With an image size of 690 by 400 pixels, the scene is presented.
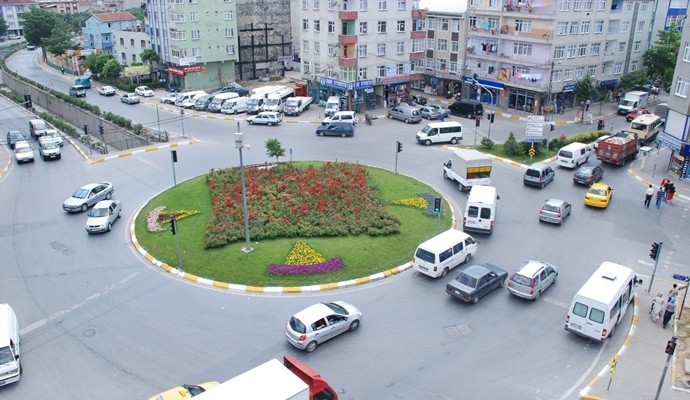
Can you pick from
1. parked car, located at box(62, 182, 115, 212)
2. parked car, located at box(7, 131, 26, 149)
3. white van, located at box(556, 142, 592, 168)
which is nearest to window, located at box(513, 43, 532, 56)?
white van, located at box(556, 142, 592, 168)

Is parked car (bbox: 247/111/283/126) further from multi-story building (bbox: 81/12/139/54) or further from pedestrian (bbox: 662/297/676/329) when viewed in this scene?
multi-story building (bbox: 81/12/139/54)

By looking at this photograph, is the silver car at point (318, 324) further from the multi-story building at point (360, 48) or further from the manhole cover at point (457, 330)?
the multi-story building at point (360, 48)

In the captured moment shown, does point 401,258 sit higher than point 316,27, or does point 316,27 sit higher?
point 316,27

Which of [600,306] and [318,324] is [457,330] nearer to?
[600,306]

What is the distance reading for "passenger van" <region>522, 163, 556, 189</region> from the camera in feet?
126

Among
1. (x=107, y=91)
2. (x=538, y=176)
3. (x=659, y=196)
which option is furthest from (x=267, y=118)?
(x=659, y=196)

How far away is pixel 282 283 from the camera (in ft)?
84.9

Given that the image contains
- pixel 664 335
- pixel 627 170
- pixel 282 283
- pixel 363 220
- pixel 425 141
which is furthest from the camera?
pixel 425 141

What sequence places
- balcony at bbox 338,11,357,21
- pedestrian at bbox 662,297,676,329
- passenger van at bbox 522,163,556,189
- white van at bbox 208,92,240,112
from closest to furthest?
pedestrian at bbox 662,297,676,329 → passenger van at bbox 522,163,556,189 → balcony at bbox 338,11,357,21 → white van at bbox 208,92,240,112

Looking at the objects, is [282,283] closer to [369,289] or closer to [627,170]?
[369,289]

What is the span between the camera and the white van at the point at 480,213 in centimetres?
3088

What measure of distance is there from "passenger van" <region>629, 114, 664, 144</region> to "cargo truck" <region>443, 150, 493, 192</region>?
19.3m

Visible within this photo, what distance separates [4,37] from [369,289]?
169681mm

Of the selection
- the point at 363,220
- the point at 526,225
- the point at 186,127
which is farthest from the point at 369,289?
the point at 186,127
